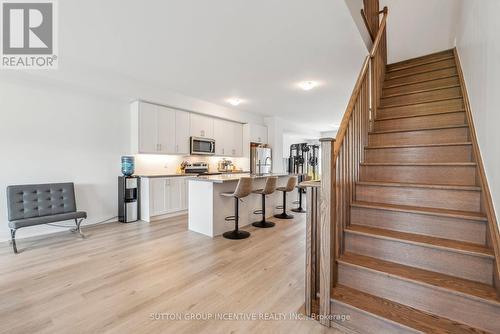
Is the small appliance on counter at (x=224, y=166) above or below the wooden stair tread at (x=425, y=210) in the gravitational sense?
above

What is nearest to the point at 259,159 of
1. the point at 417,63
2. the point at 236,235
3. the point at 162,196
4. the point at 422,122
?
the point at 162,196

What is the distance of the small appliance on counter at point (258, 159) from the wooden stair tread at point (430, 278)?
17.8ft

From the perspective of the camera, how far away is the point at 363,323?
1.58 metres

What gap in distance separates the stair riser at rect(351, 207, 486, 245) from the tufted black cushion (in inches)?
167

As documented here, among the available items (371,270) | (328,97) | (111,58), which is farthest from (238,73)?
(371,270)

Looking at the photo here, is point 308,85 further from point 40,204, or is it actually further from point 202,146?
point 40,204

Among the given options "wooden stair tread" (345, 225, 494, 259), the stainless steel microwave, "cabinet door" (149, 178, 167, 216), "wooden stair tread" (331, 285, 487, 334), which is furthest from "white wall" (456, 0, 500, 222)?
the stainless steel microwave

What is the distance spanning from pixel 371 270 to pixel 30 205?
4.49m

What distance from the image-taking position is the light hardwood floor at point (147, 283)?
1.74 m

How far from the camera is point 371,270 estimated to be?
1.69 meters

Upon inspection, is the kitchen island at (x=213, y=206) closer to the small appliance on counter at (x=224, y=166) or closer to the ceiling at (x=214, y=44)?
the ceiling at (x=214, y=44)

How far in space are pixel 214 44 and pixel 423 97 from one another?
2768mm

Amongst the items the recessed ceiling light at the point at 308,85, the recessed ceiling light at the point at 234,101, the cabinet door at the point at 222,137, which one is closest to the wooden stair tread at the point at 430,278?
the recessed ceiling light at the point at 308,85

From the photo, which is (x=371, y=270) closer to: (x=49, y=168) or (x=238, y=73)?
(x=238, y=73)
